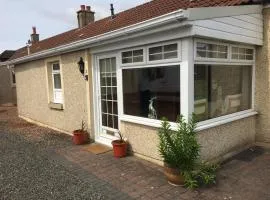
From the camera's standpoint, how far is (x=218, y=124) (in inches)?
218

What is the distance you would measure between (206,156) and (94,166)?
248 centimetres

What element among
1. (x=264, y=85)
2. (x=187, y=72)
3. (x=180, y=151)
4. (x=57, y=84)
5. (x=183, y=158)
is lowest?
(x=183, y=158)

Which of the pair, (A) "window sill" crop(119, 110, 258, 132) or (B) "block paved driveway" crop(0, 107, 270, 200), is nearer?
(B) "block paved driveway" crop(0, 107, 270, 200)

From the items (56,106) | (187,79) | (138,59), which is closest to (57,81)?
(56,106)

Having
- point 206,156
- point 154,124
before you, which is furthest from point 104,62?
point 206,156

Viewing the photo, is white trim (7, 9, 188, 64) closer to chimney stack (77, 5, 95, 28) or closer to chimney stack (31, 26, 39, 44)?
chimney stack (77, 5, 95, 28)

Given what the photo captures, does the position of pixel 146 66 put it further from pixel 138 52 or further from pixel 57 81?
pixel 57 81

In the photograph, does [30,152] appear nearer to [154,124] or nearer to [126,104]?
[126,104]

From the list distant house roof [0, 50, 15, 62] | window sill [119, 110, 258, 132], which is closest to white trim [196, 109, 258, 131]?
window sill [119, 110, 258, 132]

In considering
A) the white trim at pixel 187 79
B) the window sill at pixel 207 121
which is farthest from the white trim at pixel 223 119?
the white trim at pixel 187 79

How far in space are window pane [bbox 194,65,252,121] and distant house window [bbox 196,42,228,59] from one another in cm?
22

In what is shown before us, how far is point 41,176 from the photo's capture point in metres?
5.30

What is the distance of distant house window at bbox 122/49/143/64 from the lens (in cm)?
577

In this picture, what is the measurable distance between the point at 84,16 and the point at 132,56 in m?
7.06
